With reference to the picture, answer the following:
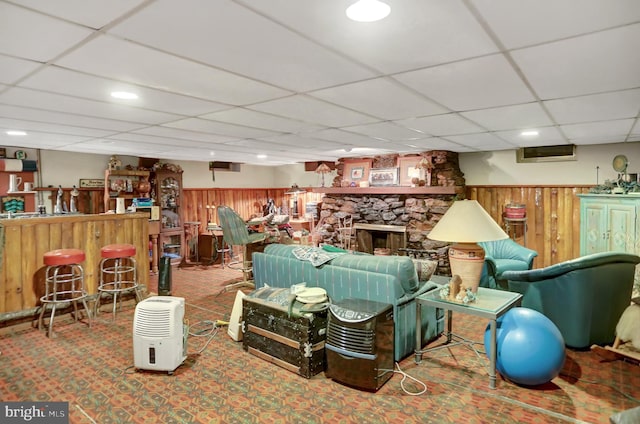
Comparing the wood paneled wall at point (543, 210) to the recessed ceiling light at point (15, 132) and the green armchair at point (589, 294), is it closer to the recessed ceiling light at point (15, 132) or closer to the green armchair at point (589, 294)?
the recessed ceiling light at point (15, 132)

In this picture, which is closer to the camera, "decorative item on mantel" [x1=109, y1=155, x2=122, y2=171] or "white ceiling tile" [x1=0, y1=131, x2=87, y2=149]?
"white ceiling tile" [x1=0, y1=131, x2=87, y2=149]

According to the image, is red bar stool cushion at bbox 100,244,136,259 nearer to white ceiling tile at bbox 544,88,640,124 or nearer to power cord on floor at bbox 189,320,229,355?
power cord on floor at bbox 189,320,229,355

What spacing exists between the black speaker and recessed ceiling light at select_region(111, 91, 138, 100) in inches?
84.6

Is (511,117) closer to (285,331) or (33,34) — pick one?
(285,331)

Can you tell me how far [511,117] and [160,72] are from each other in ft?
10.0

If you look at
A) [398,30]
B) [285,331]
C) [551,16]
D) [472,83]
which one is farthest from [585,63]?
[285,331]

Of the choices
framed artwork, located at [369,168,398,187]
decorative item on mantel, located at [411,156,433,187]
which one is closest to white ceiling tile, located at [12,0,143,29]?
decorative item on mantel, located at [411,156,433,187]

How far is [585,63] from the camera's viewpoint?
2041 mm

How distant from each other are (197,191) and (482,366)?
6.97 metres

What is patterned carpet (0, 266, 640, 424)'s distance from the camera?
2.42 m

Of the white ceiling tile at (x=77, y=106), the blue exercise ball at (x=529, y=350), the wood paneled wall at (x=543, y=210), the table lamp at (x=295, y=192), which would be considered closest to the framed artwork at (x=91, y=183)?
the wood paneled wall at (x=543, y=210)

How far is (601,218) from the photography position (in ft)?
15.5

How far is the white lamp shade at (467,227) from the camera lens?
282 cm

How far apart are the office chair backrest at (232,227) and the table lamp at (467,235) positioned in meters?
3.17
